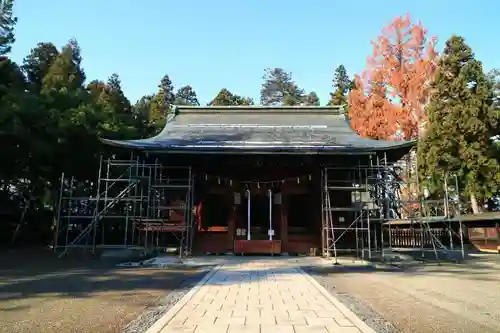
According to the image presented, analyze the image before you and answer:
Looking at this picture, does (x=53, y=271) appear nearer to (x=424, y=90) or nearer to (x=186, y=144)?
(x=186, y=144)

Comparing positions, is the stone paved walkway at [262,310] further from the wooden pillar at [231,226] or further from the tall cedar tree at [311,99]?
the tall cedar tree at [311,99]

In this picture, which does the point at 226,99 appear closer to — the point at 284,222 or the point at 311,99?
the point at 311,99

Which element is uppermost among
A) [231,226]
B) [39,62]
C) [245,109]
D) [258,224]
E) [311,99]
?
[311,99]

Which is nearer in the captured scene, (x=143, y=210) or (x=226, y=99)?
(x=143, y=210)

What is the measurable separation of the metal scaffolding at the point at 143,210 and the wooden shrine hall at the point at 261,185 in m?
0.11

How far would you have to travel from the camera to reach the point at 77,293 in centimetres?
804

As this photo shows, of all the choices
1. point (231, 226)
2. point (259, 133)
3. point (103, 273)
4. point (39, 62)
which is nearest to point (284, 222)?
point (231, 226)

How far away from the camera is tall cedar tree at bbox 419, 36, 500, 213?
24812mm

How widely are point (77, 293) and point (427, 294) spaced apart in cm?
732

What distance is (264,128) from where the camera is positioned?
21.7 metres

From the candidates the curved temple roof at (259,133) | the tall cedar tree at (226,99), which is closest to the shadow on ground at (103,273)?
the curved temple roof at (259,133)

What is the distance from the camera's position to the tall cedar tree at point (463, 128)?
977 inches

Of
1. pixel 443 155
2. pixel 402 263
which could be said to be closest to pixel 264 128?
pixel 402 263

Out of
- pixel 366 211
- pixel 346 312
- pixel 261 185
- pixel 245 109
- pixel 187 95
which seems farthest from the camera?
pixel 187 95
